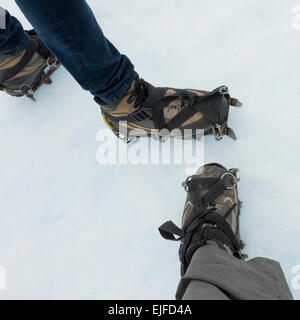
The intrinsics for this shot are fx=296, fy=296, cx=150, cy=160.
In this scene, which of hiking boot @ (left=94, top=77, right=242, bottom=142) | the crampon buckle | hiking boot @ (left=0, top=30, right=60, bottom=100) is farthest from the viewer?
the crampon buckle

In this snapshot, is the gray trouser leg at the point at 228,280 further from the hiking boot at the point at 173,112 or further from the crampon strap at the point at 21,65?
the crampon strap at the point at 21,65

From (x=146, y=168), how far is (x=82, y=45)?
0.65 m

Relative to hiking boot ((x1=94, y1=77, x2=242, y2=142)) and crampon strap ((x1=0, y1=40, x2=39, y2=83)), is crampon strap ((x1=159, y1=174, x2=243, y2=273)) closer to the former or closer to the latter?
hiking boot ((x1=94, y1=77, x2=242, y2=142))

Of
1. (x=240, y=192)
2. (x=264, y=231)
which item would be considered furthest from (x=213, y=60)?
(x=264, y=231)

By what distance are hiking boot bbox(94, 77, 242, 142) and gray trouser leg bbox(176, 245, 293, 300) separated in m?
0.48

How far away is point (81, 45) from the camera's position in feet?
2.46

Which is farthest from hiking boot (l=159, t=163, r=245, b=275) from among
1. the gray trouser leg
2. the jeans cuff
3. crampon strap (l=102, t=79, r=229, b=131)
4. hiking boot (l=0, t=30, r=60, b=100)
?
hiking boot (l=0, t=30, r=60, b=100)

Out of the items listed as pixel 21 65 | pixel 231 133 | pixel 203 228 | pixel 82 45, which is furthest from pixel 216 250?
pixel 21 65

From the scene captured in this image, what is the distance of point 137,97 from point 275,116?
57 cm

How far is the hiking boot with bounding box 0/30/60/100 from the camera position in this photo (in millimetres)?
1290

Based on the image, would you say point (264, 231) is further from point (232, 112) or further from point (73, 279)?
point (73, 279)

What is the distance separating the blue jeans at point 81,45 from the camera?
2.15 feet

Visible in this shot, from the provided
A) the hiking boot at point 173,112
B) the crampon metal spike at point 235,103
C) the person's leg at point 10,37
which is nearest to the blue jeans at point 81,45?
the hiking boot at point 173,112

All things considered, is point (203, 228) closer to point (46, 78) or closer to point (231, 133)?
point (231, 133)
